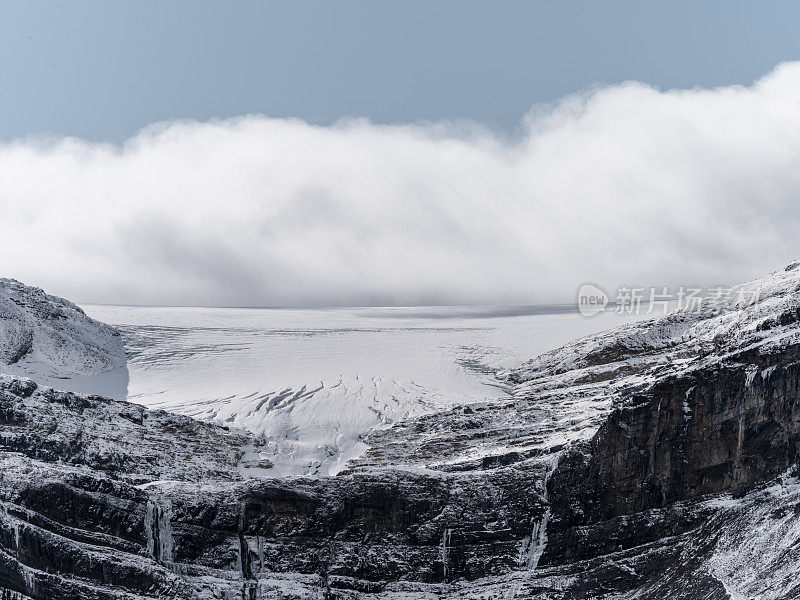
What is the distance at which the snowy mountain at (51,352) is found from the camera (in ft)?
604

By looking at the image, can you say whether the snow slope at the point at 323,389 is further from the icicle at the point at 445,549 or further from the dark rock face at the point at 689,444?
the dark rock face at the point at 689,444

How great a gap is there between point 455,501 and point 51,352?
267 ft

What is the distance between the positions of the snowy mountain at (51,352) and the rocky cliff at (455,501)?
27190 millimetres

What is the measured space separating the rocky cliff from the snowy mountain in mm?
27190

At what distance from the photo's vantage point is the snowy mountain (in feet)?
604

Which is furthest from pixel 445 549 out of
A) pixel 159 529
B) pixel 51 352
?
pixel 51 352

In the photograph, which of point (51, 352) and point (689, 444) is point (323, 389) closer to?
point (51, 352)

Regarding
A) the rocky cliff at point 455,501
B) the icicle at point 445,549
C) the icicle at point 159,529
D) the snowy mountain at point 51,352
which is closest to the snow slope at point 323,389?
the snowy mountain at point 51,352

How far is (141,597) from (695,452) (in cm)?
7171

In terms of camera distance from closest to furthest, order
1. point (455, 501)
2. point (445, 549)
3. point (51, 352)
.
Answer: point (445, 549) < point (455, 501) < point (51, 352)

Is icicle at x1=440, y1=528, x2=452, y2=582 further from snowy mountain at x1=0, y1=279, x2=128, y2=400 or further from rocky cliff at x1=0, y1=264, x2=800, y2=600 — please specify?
snowy mountain at x1=0, y1=279, x2=128, y2=400

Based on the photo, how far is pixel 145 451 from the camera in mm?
152000

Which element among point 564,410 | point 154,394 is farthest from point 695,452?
point 154,394

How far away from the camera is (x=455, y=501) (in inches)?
5655
